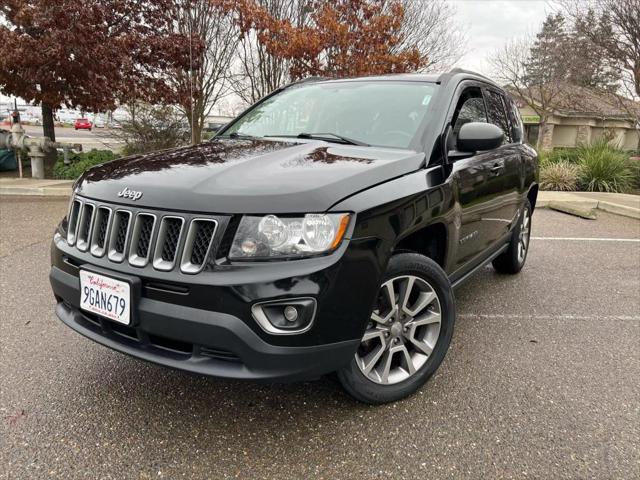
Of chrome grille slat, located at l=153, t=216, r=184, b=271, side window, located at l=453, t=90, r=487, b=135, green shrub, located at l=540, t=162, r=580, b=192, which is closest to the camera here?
chrome grille slat, located at l=153, t=216, r=184, b=271

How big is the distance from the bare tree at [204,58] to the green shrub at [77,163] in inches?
81.1

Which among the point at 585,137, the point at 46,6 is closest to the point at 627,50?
the point at 46,6

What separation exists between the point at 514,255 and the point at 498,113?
4.65ft

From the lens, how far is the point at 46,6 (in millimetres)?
8766

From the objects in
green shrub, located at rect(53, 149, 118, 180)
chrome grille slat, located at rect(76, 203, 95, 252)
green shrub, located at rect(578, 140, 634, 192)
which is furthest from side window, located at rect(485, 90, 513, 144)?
green shrub, located at rect(578, 140, 634, 192)

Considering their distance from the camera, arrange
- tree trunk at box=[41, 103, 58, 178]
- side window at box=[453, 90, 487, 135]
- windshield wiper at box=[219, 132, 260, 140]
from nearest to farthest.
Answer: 1. side window at box=[453, 90, 487, 135]
2. windshield wiper at box=[219, 132, 260, 140]
3. tree trunk at box=[41, 103, 58, 178]

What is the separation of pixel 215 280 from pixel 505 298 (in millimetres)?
3075

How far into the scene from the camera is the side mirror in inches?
109

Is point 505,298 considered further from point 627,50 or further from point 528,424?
point 627,50

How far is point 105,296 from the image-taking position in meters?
2.12

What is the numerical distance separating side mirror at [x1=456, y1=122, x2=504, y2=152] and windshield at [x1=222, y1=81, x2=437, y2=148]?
28cm

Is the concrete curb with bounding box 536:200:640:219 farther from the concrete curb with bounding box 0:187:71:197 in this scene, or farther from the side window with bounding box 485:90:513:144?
the concrete curb with bounding box 0:187:71:197

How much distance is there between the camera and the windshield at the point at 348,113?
2.96m

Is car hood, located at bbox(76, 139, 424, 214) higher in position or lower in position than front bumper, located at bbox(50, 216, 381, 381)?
higher
